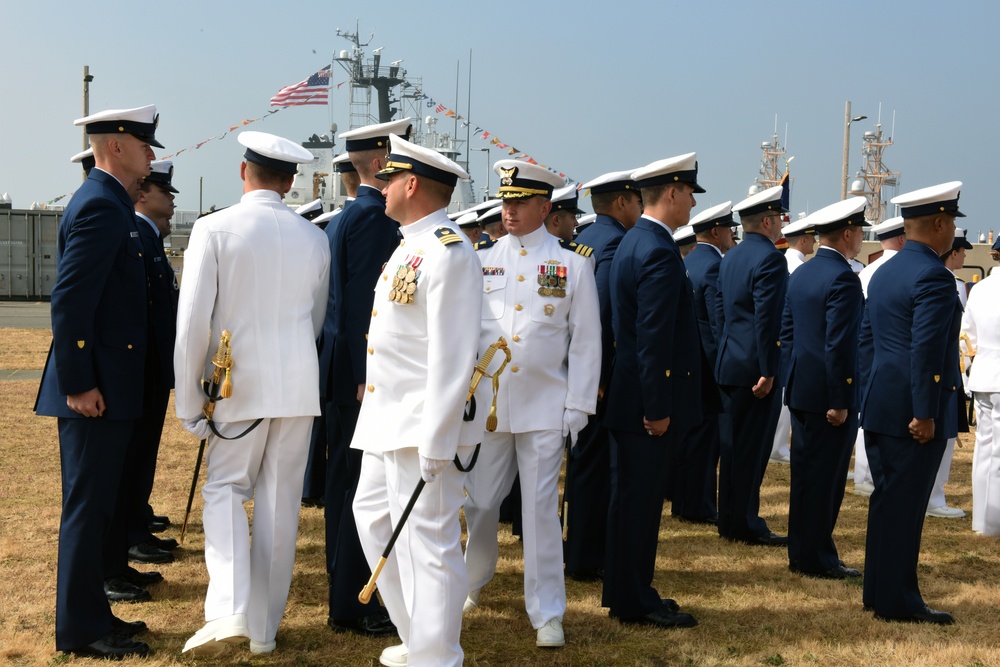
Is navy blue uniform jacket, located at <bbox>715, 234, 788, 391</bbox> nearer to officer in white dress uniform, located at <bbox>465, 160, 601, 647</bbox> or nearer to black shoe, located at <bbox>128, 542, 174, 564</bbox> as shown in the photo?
officer in white dress uniform, located at <bbox>465, 160, 601, 647</bbox>

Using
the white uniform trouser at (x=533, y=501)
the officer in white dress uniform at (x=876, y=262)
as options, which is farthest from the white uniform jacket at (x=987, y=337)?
the white uniform trouser at (x=533, y=501)

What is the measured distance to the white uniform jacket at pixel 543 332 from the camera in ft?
14.9

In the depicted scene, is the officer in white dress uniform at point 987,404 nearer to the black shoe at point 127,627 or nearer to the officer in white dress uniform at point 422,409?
the officer in white dress uniform at point 422,409

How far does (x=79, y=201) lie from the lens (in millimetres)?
4160

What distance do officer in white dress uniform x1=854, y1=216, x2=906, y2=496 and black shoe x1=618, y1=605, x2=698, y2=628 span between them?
2.80 m

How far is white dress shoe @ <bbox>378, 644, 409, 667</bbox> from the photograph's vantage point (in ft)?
13.2

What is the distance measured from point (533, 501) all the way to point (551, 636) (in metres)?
0.59

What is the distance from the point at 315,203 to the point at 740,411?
4435 millimetres

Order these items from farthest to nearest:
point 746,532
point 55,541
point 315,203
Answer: point 315,203 < point 746,532 < point 55,541

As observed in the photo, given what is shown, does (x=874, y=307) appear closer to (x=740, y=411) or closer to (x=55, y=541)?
(x=740, y=411)

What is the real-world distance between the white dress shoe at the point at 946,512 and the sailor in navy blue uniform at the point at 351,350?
471cm

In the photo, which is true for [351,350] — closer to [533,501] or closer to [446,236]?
[533,501]

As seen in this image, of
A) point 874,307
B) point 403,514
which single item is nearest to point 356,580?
point 403,514

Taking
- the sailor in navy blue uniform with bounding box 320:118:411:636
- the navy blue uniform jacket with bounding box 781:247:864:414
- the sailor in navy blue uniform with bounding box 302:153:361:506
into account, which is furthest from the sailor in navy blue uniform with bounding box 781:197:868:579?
the sailor in navy blue uniform with bounding box 302:153:361:506
